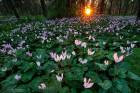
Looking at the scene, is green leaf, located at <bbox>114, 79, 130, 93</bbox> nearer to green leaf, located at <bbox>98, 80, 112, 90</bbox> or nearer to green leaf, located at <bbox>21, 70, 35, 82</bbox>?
green leaf, located at <bbox>98, 80, 112, 90</bbox>

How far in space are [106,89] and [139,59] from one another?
354 centimetres

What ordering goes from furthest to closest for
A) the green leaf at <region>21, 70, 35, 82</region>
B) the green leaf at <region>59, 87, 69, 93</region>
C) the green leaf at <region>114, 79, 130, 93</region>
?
the green leaf at <region>21, 70, 35, 82</region>
the green leaf at <region>114, 79, 130, 93</region>
the green leaf at <region>59, 87, 69, 93</region>

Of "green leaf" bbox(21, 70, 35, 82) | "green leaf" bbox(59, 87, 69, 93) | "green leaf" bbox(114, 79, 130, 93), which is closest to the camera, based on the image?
"green leaf" bbox(59, 87, 69, 93)

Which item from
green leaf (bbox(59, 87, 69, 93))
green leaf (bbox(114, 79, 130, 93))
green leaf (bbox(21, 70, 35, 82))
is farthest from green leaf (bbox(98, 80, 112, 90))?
green leaf (bbox(21, 70, 35, 82))

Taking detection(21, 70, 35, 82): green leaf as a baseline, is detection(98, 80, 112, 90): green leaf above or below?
above

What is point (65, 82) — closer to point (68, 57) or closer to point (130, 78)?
point (68, 57)

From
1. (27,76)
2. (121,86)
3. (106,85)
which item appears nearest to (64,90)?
(106,85)

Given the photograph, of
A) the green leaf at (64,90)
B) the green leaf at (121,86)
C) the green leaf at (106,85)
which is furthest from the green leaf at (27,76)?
the green leaf at (121,86)

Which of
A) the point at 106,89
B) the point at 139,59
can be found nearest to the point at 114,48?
the point at 139,59

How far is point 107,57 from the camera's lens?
577 centimetres

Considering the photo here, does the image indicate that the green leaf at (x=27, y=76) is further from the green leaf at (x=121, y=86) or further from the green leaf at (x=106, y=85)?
the green leaf at (x=121, y=86)

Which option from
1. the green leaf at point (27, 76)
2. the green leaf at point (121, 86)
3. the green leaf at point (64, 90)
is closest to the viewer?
the green leaf at point (64, 90)

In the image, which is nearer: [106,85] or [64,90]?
[64,90]

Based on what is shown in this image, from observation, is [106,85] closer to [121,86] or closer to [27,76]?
[121,86]
